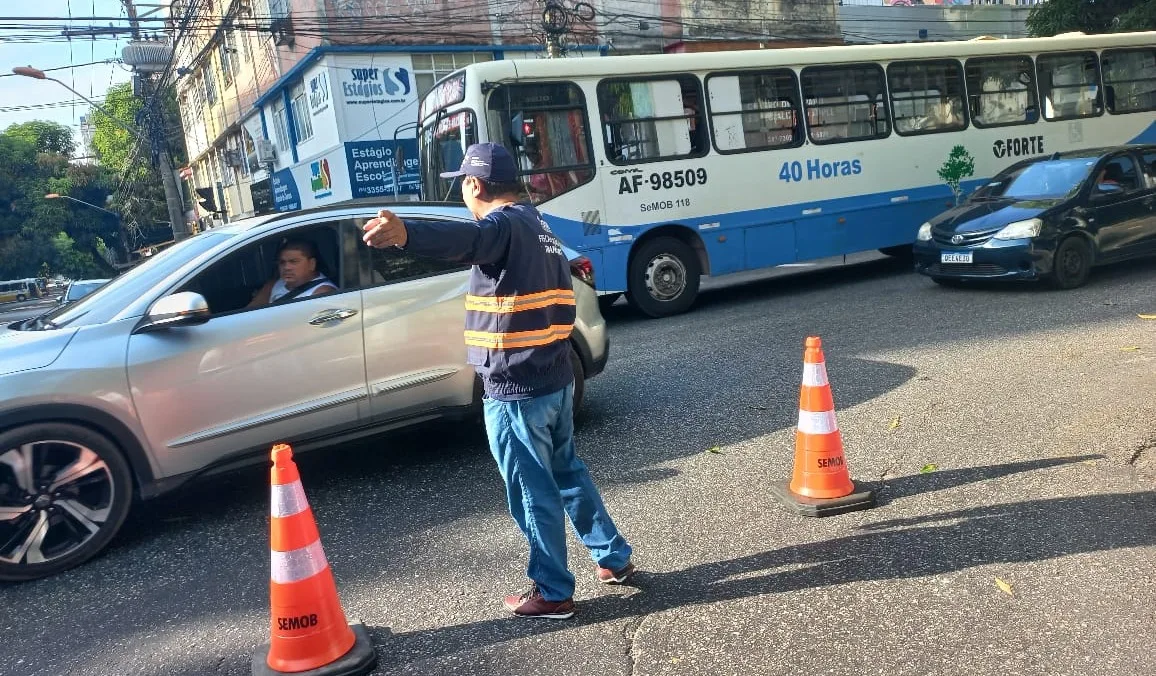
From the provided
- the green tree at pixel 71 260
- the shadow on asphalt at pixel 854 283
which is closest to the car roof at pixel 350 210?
the shadow on asphalt at pixel 854 283

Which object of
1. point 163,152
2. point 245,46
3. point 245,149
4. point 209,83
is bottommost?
point 163,152

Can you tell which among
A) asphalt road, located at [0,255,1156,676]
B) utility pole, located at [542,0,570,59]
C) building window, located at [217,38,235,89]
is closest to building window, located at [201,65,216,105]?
building window, located at [217,38,235,89]

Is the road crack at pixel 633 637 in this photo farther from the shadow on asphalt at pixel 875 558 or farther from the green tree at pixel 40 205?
the green tree at pixel 40 205

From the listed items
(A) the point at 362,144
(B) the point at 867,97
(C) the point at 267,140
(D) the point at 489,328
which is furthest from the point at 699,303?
(C) the point at 267,140

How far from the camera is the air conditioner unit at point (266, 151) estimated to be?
25891 millimetres

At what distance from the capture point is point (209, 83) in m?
34.2

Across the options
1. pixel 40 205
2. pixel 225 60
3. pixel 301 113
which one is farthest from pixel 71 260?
pixel 301 113

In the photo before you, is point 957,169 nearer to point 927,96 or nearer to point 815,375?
point 927,96

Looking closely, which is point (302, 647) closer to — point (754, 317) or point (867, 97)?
point (754, 317)

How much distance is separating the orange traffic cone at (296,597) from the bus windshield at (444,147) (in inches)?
251

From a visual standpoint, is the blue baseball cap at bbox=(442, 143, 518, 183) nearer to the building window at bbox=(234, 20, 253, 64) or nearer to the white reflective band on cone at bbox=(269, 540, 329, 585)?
the white reflective band on cone at bbox=(269, 540, 329, 585)

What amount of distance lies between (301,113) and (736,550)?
22.0 meters

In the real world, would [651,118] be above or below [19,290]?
below

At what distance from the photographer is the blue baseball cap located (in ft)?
9.49
